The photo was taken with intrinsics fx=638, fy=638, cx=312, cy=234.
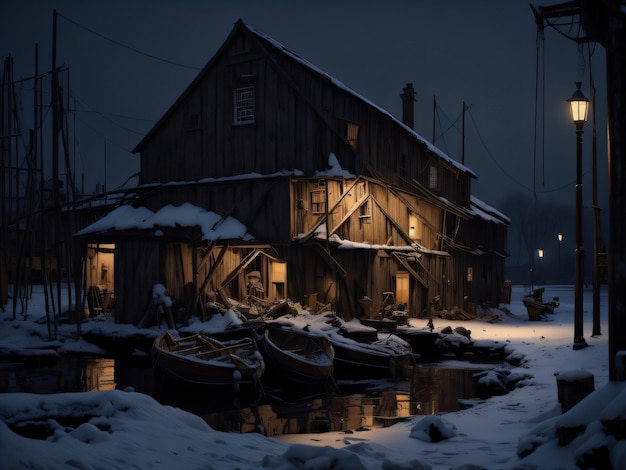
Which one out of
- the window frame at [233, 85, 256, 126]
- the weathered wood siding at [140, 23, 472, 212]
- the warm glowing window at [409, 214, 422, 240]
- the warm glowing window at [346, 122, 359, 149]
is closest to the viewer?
the weathered wood siding at [140, 23, 472, 212]

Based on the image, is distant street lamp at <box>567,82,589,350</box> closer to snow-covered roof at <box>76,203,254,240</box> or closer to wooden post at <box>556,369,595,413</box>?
wooden post at <box>556,369,595,413</box>

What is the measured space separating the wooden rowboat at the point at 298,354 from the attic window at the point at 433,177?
15479 millimetres

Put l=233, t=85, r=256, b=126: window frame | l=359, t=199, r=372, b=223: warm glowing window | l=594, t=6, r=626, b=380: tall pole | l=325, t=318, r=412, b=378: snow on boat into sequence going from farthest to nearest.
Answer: l=359, t=199, r=372, b=223: warm glowing window < l=233, t=85, r=256, b=126: window frame < l=325, t=318, r=412, b=378: snow on boat < l=594, t=6, r=626, b=380: tall pole

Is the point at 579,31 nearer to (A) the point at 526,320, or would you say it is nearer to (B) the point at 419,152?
(B) the point at 419,152

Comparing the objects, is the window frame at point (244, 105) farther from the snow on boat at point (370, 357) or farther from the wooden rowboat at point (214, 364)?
the wooden rowboat at point (214, 364)

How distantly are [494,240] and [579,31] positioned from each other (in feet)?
111

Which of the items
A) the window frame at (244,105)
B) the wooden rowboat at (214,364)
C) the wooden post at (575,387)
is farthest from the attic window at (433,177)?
the wooden post at (575,387)

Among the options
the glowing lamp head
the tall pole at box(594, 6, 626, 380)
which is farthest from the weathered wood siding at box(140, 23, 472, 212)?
the tall pole at box(594, 6, 626, 380)

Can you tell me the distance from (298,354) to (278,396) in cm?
288

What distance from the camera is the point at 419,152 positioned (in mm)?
32656

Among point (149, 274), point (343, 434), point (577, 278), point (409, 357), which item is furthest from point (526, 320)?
point (343, 434)

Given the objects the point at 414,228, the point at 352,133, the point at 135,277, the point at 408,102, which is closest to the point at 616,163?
the point at 352,133

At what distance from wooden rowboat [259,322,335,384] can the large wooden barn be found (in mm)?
4552

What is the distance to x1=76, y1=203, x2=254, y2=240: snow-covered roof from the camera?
2664 cm
